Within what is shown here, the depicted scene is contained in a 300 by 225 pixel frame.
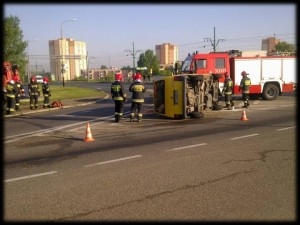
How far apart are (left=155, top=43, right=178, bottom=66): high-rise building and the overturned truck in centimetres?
8305

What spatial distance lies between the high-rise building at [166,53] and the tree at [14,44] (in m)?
66.7

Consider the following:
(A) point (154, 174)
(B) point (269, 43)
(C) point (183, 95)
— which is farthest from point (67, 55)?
(A) point (154, 174)

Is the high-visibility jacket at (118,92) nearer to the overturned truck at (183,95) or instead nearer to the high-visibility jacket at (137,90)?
the high-visibility jacket at (137,90)

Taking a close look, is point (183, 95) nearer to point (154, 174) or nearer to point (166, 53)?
point (154, 174)

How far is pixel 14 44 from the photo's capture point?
30.3 m

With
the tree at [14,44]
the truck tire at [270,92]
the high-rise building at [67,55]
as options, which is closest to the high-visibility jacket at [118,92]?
the truck tire at [270,92]

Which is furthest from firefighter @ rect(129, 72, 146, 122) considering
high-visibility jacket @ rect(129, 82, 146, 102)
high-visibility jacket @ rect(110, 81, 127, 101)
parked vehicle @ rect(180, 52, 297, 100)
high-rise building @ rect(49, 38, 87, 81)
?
high-rise building @ rect(49, 38, 87, 81)

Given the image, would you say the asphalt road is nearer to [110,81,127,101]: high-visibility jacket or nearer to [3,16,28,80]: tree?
[110,81,127,101]: high-visibility jacket

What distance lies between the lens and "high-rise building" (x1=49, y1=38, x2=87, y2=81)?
2539 inches

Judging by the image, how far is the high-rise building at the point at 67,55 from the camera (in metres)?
64.5

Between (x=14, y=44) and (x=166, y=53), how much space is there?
227ft

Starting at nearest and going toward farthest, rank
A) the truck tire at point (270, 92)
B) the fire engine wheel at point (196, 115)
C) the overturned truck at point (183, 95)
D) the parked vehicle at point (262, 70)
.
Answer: the overturned truck at point (183, 95), the fire engine wheel at point (196, 115), the parked vehicle at point (262, 70), the truck tire at point (270, 92)

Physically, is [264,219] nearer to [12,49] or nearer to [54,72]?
[12,49]

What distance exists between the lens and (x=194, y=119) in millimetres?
12094
